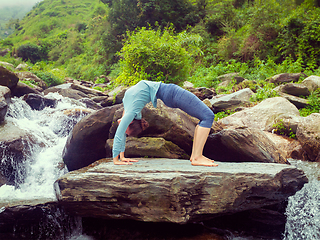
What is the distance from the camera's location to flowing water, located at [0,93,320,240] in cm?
344

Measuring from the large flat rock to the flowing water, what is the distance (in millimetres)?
851

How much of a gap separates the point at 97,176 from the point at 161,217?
3.01 feet

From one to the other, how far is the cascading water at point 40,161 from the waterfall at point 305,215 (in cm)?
323

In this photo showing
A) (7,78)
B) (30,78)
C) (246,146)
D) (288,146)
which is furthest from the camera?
(30,78)

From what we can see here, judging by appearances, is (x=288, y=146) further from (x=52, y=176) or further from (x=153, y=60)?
(x=52, y=176)

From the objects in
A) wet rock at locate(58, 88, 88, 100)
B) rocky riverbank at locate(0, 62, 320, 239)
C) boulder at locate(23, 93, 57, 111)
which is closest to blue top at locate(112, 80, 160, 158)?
rocky riverbank at locate(0, 62, 320, 239)

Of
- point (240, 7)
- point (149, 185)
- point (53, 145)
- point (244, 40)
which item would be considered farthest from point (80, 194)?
point (240, 7)

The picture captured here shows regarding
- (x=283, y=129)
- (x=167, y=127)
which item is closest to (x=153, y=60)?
(x=167, y=127)

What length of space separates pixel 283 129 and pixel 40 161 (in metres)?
6.29

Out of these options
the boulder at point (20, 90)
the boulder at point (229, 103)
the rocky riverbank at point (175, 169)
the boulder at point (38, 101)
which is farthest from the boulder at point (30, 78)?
the boulder at point (229, 103)

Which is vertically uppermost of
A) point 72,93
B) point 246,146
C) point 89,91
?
point 246,146

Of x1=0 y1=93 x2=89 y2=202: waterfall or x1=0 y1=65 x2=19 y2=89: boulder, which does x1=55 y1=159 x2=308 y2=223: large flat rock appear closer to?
x1=0 y1=93 x2=89 y2=202: waterfall

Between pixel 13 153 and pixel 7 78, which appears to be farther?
pixel 7 78

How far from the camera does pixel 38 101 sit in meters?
9.38
